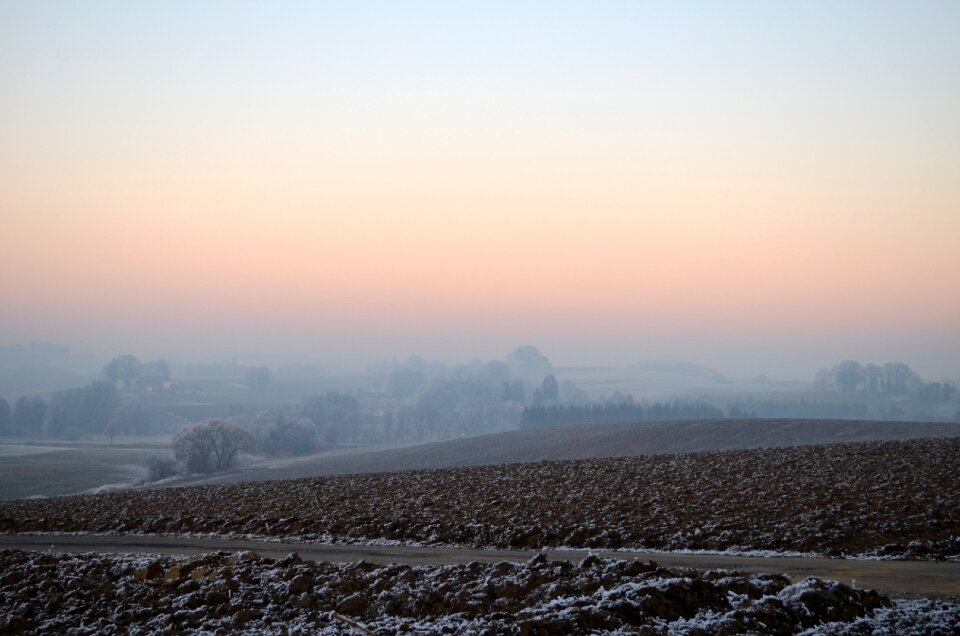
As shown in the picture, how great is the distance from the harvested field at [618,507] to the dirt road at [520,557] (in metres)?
1.11

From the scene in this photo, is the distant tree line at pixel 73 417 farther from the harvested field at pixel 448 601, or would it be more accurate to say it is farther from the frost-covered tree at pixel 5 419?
the harvested field at pixel 448 601

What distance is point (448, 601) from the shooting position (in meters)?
13.1

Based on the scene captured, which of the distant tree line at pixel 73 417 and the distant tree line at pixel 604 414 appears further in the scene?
the distant tree line at pixel 73 417

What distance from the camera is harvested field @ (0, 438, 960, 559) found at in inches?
752

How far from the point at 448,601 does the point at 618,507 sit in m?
11.3

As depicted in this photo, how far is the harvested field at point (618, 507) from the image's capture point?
62.7 ft

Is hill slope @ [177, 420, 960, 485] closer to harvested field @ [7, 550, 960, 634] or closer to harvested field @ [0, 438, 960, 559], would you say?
harvested field @ [0, 438, 960, 559]

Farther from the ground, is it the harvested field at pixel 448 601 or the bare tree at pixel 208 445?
the harvested field at pixel 448 601

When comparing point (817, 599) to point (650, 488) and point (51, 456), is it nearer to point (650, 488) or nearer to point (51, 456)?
point (650, 488)

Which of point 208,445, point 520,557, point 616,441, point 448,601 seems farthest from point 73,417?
point 448,601

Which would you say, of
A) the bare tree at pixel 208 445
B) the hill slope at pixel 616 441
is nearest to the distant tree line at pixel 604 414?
the hill slope at pixel 616 441

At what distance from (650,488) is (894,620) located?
622 inches

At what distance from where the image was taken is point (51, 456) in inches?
4117

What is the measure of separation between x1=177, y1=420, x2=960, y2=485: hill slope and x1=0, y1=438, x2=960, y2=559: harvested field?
86.1 feet
